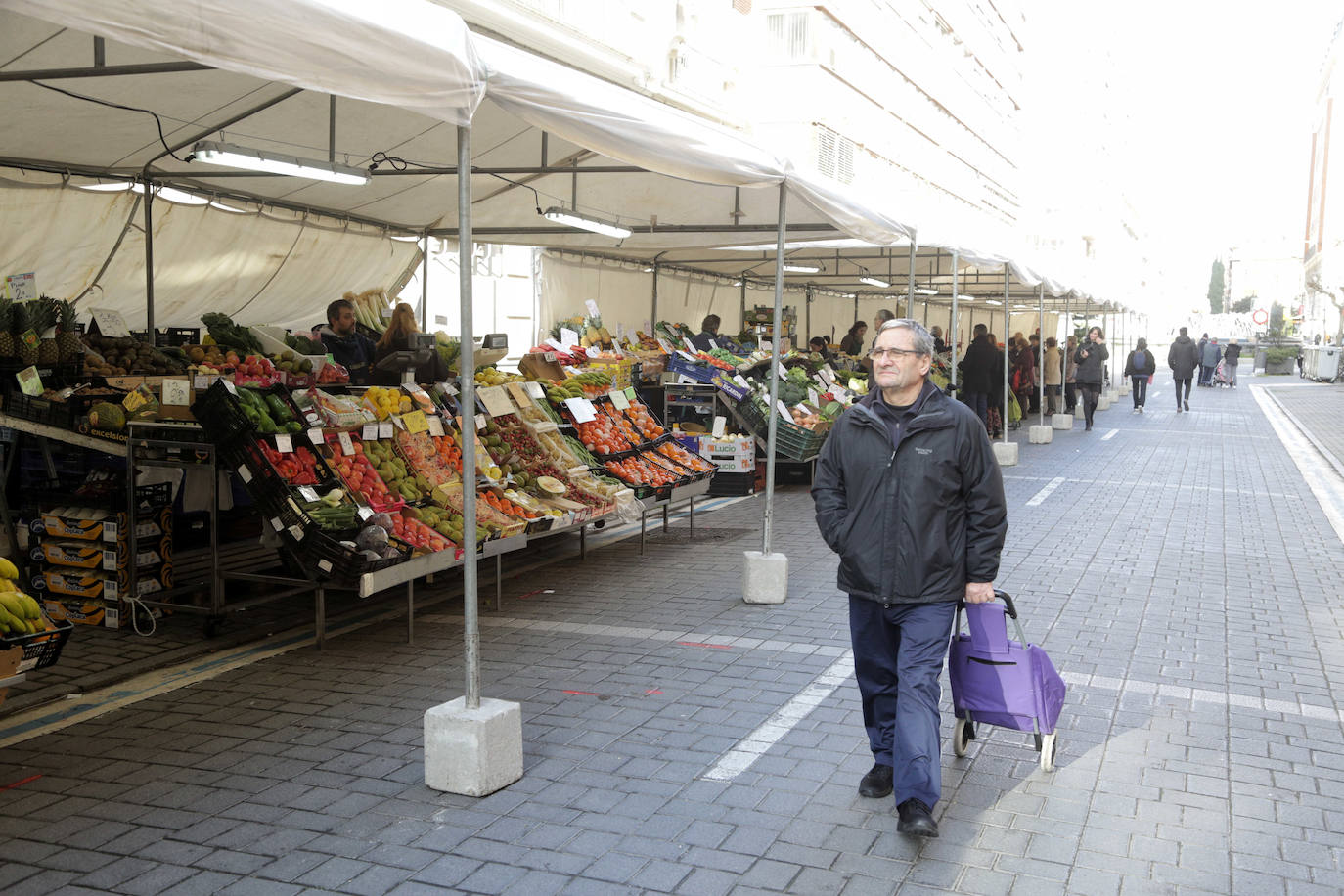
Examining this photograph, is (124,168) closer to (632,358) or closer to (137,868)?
(632,358)

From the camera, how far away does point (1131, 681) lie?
5980 millimetres

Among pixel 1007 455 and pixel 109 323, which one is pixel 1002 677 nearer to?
pixel 109 323

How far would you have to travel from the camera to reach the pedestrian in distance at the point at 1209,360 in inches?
1497

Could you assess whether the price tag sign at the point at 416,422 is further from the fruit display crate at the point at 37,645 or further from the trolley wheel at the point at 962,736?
the trolley wheel at the point at 962,736

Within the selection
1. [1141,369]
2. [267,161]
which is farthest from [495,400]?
[1141,369]

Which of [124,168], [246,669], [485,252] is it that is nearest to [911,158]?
[485,252]

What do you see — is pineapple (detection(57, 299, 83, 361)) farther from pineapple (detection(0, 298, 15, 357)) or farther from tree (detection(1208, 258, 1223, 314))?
tree (detection(1208, 258, 1223, 314))

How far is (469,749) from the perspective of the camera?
434 centimetres

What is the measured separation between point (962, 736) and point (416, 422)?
4.26 meters

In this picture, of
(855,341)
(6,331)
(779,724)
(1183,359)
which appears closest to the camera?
(779,724)

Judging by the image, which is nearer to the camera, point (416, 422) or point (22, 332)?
point (22, 332)

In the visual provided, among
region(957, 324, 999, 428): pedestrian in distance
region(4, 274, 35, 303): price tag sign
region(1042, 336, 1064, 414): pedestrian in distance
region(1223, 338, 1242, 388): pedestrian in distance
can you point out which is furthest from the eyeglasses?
region(1223, 338, 1242, 388): pedestrian in distance

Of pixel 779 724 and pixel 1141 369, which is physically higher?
pixel 1141 369

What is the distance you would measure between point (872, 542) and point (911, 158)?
1751 inches
